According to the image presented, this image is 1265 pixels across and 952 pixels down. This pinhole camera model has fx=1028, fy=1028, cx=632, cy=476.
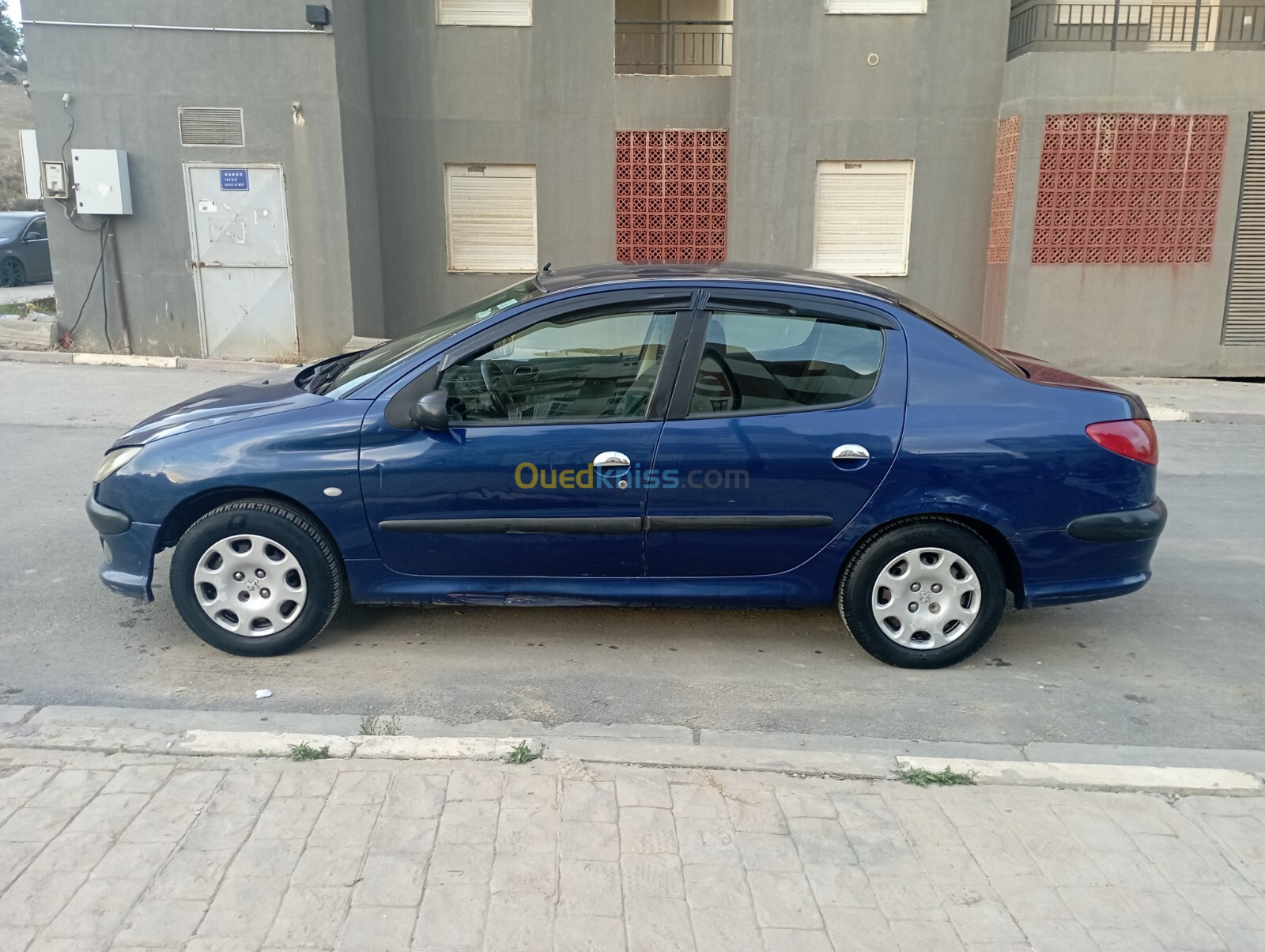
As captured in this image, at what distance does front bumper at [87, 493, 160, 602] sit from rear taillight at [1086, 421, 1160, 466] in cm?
392

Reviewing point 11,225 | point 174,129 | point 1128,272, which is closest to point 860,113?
point 1128,272

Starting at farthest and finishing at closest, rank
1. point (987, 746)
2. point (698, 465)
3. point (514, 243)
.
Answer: point (514, 243)
point (698, 465)
point (987, 746)

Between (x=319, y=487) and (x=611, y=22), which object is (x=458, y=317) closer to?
(x=319, y=487)

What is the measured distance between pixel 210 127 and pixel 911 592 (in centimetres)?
1044

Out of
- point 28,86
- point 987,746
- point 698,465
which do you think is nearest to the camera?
point 987,746

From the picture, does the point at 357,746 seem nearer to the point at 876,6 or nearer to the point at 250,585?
the point at 250,585

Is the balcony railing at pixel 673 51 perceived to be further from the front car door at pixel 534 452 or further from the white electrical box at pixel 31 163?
the front car door at pixel 534 452

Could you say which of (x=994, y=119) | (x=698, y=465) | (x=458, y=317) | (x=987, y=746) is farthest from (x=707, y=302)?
(x=994, y=119)

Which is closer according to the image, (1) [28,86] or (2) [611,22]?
(1) [28,86]

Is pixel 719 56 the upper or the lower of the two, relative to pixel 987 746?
upper

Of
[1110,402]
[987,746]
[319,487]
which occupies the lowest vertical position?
[987,746]

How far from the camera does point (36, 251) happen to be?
781 inches

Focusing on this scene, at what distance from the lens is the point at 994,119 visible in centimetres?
1282

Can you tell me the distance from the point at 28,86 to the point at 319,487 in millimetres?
10175
